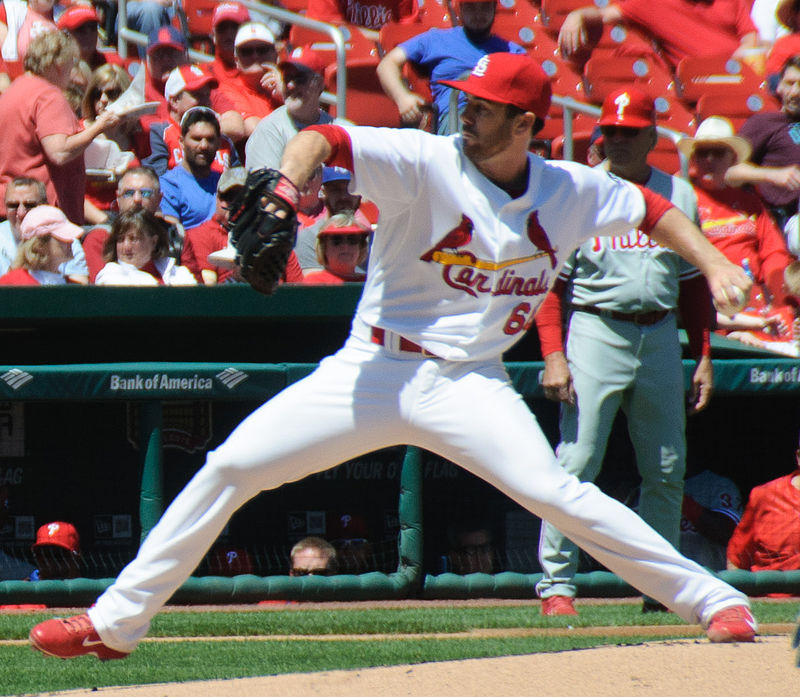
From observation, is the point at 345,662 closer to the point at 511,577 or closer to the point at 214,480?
the point at 214,480

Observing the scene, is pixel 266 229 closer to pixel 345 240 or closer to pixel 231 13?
pixel 345 240

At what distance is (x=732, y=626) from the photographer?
343 centimetres

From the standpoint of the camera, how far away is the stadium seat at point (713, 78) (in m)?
8.77

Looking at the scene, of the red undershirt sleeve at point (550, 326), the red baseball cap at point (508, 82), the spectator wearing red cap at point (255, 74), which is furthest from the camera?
the spectator wearing red cap at point (255, 74)

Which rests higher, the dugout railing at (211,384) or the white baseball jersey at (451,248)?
the white baseball jersey at (451,248)

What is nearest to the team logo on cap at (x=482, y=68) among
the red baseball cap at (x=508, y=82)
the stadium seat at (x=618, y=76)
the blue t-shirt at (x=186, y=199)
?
the red baseball cap at (x=508, y=82)

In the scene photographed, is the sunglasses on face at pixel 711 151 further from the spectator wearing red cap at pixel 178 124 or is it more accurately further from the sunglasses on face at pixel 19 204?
the sunglasses on face at pixel 19 204

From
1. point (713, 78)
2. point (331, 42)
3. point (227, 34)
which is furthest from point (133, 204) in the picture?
point (713, 78)

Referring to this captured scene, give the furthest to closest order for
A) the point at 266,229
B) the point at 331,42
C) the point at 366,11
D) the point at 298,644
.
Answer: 1. the point at 366,11
2. the point at 331,42
3. the point at 298,644
4. the point at 266,229

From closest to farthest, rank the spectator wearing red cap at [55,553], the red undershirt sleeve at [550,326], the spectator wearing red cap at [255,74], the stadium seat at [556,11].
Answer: the red undershirt sleeve at [550,326] < the spectator wearing red cap at [55,553] < the spectator wearing red cap at [255,74] < the stadium seat at [556,11]

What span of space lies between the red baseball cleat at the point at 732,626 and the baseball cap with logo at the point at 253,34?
19.4 ft

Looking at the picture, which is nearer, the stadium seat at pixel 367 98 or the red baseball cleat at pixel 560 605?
the red baseball cleat at pixel 560 605

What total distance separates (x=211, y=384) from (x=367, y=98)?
362cm

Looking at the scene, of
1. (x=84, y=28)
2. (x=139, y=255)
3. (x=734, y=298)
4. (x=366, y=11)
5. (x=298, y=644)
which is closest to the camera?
(x=734, y=298)
